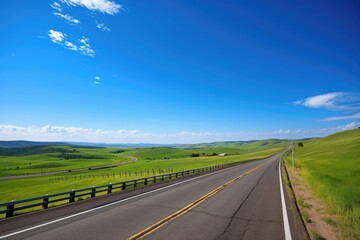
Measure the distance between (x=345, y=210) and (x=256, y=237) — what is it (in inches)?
242

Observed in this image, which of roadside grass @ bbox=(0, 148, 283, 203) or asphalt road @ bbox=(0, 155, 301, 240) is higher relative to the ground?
asphalt road @ bbox=(0, 155, 301, 240)

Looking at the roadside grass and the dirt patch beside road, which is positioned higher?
the dirt patch beside road

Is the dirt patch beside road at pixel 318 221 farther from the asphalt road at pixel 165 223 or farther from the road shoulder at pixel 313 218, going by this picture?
the asphalt road at pixel 165 223

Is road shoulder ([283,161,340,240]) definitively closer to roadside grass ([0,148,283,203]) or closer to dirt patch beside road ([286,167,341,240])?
dirt patch beside road ([286,167,341,240])

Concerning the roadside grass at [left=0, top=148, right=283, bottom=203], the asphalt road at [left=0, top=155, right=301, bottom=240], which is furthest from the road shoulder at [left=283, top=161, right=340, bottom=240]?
the roadside grass at [left=0, top=148, right=283, bottom=203]

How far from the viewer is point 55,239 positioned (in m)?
7.74

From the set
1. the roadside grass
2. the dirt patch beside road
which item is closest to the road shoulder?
the dirt patch beside road

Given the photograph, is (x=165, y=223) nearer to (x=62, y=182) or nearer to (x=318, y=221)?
(x=318, y=221)

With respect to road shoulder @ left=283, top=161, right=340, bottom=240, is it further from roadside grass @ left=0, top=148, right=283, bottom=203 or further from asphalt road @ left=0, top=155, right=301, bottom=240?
roadside grass @ left=0, top=148, right=283, bottom=203

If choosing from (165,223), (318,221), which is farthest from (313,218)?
(165,223)

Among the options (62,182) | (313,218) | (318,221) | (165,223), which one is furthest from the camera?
(62,182)

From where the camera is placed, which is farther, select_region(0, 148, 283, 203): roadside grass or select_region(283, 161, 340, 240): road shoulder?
select_region(0, 148, 283, 203): roadside grass

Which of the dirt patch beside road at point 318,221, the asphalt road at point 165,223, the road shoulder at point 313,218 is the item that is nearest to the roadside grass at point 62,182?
the asphalt road at point 165,223

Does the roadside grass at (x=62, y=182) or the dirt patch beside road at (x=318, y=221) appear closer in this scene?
the dirt patch beside road at (x=318, y=221)
